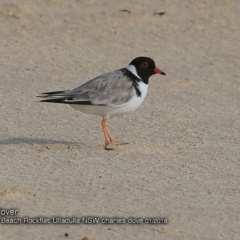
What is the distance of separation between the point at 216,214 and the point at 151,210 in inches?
21.1

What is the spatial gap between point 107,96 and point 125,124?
3.31 ft

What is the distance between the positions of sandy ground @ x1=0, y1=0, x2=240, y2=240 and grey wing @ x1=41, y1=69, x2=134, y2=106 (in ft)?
1.63

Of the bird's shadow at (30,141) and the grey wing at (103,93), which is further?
the bird's shadow at (30,141)

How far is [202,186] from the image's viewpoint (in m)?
7.08

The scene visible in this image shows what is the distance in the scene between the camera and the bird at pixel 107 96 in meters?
8.01

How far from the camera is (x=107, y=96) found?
809 cm

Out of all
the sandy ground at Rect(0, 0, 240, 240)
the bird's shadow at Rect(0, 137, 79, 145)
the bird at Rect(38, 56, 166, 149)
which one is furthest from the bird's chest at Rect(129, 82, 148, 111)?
the bird's shadow at Rect(0, 137, 79, 145)

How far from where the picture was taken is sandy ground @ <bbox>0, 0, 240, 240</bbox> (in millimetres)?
6457

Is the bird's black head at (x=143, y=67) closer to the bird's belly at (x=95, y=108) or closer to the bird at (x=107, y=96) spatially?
the bird at (x=107, y=96)

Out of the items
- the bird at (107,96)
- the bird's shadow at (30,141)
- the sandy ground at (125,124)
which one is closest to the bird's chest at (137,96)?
the bird at (107,96)

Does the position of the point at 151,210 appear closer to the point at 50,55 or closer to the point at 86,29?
the point at 50,55

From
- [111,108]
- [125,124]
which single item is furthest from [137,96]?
[125,124]

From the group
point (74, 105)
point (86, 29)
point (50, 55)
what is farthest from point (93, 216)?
point (86, 29)

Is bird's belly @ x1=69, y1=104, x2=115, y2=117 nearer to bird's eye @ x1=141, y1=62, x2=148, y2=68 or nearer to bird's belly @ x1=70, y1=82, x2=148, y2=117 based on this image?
bird's belly @ x1=70, y1=82, x2=148, y2=117
